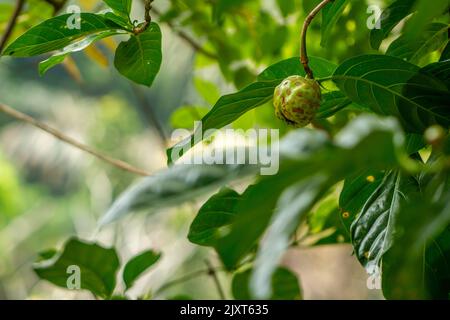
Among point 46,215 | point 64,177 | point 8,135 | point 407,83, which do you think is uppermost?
point 8,135

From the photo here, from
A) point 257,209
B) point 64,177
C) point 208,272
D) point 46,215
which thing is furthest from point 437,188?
point 64,177

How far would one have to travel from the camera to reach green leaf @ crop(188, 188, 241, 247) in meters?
0.53

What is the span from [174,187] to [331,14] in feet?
1.00

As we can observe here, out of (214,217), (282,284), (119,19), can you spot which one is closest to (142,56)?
(119,19)

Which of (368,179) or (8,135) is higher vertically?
(8,135)

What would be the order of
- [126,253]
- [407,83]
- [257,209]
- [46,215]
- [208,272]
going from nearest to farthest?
[257,209], [407,83], [208,272], [126,253], [46,215]

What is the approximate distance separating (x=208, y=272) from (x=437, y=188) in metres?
0.61

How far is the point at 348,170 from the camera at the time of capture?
260 millimetres

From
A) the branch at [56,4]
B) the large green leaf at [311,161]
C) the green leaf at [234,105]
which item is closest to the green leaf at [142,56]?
the green leaf at [234,105]

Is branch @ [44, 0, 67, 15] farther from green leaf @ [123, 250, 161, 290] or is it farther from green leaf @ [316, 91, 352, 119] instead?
green leaf @ [316, 91, 352, 119]

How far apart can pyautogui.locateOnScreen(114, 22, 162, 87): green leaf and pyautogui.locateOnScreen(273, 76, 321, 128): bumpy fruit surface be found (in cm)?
15

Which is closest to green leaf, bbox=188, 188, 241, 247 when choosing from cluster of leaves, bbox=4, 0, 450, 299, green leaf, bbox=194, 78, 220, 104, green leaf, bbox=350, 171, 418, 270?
cluster of leaves, bbox=4, 0, 450, 299
